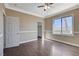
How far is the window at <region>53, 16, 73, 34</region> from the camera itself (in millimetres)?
6172

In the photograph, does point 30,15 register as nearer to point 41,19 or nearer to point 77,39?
point 41,19

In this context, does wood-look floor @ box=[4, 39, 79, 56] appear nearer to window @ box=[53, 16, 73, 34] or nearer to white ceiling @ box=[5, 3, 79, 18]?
window @ box=[53, 16, 73, 34]

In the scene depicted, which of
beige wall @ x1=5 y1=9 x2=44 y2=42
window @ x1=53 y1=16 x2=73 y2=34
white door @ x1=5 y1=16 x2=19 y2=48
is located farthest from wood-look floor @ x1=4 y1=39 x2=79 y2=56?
beige wall @ x1=5 y1=9 x2=44 y2=42

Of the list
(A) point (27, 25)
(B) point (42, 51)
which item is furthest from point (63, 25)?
(B) point (42, 51)

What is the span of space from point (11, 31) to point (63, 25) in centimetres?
397

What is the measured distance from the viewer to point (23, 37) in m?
7.16

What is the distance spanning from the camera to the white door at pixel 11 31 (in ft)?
17.3

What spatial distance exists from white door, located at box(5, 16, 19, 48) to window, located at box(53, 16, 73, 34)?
357 centimetres

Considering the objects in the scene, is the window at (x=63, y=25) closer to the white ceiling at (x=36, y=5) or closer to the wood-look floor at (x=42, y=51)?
the white ceiling at (x=36, y=5)

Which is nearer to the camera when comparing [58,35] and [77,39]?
[77,39]

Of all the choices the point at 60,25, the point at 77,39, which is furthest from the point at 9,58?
the point at 60,25

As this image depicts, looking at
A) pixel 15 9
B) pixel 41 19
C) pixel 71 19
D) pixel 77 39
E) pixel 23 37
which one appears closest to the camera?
pixel 77 39

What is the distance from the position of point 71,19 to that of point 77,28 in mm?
807

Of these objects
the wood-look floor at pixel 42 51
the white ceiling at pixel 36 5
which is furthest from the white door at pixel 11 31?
the white ceiling at pixel 36 5
